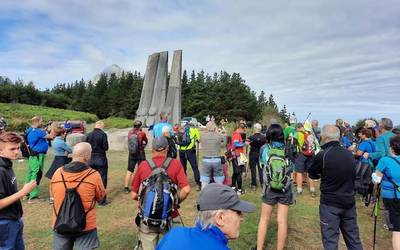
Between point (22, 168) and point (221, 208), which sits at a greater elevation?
point (221, 208)

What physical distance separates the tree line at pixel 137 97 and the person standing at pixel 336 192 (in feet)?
165

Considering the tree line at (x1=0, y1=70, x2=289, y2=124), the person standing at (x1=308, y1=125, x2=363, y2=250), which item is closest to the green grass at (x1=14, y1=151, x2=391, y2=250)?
the person standing at (x1=308, y1=125, x2=363, y2=250)

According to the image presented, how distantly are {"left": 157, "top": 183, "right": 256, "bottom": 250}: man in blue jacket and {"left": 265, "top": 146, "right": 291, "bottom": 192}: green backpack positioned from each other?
9.32 ft

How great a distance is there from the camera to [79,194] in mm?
3781

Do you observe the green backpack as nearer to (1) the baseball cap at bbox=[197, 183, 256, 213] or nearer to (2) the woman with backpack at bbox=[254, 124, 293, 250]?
(2) the woman with backpack at bbox=[254, 124, 293, 250]

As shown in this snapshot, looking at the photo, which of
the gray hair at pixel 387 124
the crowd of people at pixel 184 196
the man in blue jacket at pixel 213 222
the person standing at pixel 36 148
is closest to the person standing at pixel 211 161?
the crowd of people at pixel 184 196

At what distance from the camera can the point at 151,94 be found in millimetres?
22781

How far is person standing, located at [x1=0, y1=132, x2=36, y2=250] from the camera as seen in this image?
351cm

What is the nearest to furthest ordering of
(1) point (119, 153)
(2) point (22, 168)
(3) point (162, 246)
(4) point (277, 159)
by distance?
(3) point (162, 246)
(4) point (277, 159)
(2) point (22, 168)
(1) point (119, 153)

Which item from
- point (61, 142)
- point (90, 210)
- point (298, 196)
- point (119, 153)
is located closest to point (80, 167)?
point (90, 210)

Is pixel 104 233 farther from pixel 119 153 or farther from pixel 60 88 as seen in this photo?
pixel 60 88

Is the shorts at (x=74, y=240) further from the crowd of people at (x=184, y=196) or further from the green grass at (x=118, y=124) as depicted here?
the green grass at (x=118, y=124)

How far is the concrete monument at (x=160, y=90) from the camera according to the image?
21219mm

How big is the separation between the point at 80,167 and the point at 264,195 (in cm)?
264
